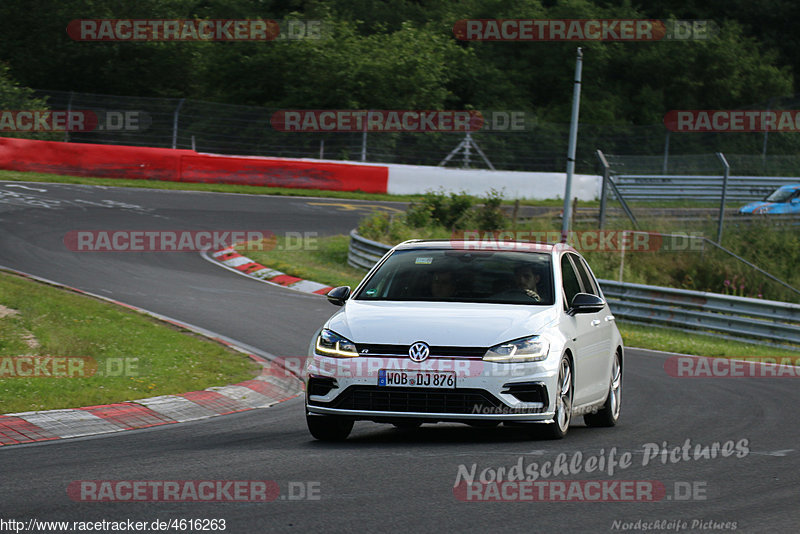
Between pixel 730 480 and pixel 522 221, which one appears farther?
pixel 522 221

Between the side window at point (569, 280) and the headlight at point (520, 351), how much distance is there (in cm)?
102

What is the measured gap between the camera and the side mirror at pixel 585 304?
879cm

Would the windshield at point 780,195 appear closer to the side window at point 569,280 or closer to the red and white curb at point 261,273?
the red and white curb at point 261,273

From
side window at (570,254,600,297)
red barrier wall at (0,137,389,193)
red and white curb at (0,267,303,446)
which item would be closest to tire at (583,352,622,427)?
side window at (570,254,600,297)

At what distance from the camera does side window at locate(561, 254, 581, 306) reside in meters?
9.23

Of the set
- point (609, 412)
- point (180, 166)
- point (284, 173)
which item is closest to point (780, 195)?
point (284, 173)

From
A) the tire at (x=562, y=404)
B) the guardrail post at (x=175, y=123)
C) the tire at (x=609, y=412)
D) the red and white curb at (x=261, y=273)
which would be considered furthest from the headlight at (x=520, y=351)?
the guardrail post at (x=175, y=123)

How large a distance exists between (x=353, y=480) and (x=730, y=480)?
232 centimetres

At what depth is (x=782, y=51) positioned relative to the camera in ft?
213

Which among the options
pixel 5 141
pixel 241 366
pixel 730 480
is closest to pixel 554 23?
pixel 5 141

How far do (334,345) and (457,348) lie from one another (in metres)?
0.91

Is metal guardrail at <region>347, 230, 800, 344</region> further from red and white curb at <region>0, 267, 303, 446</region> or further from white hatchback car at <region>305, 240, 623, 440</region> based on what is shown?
white hatchback car at <region>305, 240, 623, 440</region>

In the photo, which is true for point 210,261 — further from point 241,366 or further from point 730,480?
point 730,480

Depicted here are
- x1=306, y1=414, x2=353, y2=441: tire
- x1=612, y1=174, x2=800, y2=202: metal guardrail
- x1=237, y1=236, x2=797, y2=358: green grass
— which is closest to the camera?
x1=306, y1=414, x2=353, y2=441: tire
